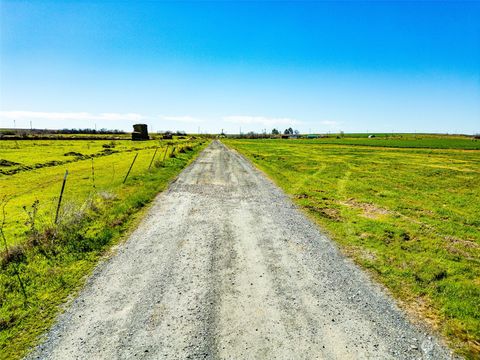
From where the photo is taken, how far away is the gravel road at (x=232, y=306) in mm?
4898

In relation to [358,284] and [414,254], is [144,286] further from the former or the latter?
[414,254]

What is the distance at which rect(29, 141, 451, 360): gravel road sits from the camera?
4.90 m

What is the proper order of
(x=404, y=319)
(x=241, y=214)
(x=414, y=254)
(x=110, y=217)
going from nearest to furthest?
(x=404, y=319)
(x=414, y=254)
(x=110, y=217)
(x=241, y=214)

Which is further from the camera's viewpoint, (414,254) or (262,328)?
(414,254)

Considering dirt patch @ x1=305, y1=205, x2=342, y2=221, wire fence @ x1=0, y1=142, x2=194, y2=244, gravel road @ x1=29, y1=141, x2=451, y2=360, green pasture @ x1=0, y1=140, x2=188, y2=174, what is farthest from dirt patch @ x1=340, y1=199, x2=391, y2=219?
green pasture @ x1=0, y1=140, x2=188, y2=174

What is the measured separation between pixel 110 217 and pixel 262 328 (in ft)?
29.5

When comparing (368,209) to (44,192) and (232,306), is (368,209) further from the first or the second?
(44,192)

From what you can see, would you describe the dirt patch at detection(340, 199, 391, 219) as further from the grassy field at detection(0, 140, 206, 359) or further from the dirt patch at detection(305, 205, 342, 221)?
the grassy field at detection(0, 140, 206, 359)

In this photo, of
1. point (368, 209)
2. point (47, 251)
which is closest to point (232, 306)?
point (47, 251)

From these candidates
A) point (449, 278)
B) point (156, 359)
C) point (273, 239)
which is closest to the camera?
point (156, 359)

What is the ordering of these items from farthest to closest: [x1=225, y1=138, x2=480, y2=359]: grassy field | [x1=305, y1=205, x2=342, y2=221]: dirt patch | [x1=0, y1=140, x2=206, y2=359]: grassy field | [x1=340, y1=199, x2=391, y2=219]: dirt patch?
[x1=340, y1=199, x2=391, y2=219]: dirt patch
[x1=305, y1=205, x2=342, y2=221]: dirt patch
[x1=225, y1=138, x2=480, y2=359]: grassy field
[x1=0, y1=140, x2=206, y2=359]: grassy field

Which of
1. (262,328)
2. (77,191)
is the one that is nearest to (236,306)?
(262,328)

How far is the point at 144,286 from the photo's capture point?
6887 millimetres

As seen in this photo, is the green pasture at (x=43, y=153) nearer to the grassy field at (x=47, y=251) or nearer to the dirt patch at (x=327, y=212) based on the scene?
the grassy field at (x=47, y=251)
